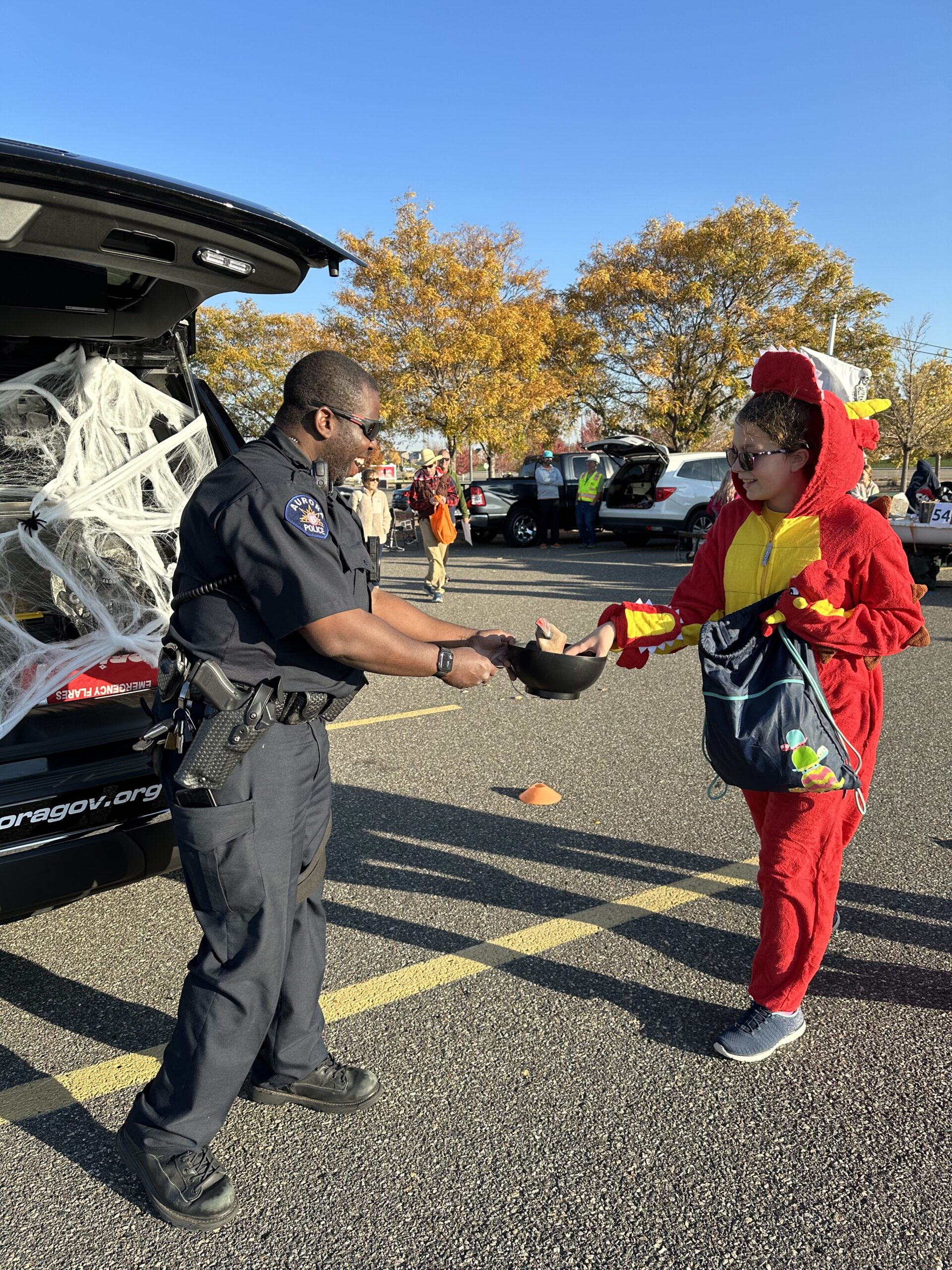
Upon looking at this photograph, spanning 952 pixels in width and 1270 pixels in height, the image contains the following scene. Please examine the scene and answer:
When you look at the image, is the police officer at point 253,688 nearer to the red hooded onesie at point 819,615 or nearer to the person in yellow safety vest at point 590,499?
the red hooded onesie at point 819,615

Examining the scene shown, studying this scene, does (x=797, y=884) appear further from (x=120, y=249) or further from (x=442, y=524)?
(x=442, y=524)

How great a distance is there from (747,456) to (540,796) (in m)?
2.49

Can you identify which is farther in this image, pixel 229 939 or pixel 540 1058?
pixel 540 1058

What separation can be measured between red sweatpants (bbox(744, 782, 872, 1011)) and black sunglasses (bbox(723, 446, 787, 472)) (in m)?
0.94

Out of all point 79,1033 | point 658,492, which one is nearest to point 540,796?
point 79,1033

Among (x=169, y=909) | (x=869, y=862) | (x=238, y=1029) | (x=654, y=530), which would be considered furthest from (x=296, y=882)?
(x=654, y=530)

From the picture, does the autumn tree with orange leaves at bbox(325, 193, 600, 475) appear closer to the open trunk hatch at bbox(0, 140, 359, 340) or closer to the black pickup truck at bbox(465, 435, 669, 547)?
the black pickup truck at bbox(465, 435, 669, 547)

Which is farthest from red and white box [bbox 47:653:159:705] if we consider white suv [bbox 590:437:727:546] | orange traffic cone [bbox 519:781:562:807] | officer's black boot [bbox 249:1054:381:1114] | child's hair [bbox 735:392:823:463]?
white suv [bbox 590:437:727:546]

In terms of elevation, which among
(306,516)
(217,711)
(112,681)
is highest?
(306,516)

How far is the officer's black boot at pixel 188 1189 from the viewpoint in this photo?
2064mm

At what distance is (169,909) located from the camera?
11.6 ft

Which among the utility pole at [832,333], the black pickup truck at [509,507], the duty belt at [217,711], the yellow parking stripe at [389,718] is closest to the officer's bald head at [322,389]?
the duty belt at [217,711]

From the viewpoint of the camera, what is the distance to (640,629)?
111 inches

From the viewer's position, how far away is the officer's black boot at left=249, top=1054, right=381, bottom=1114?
245cm
